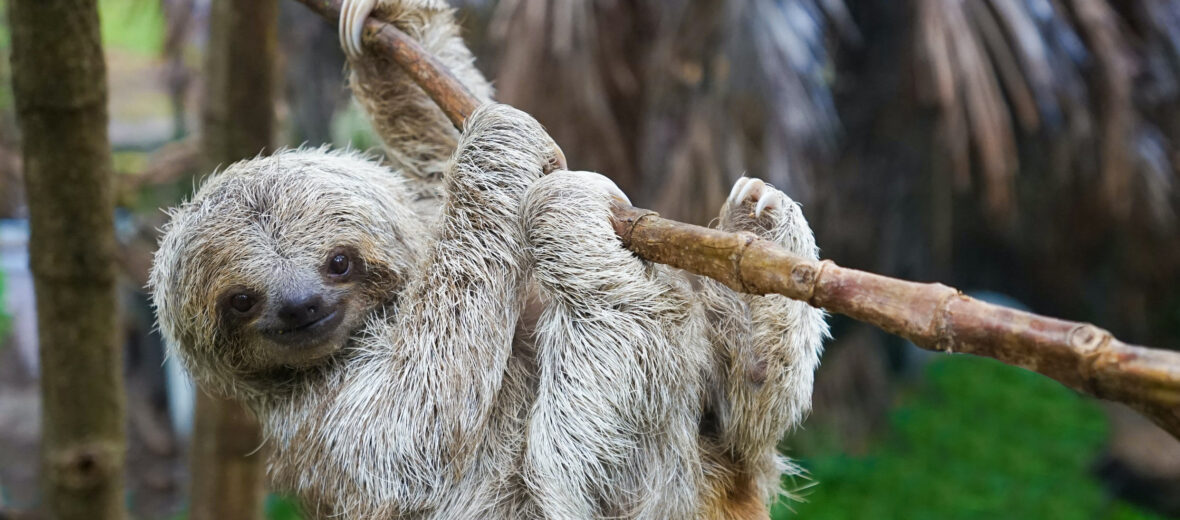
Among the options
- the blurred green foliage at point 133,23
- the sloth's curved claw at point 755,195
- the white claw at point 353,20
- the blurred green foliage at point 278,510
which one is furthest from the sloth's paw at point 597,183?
the blurred green foliage at point 278,510

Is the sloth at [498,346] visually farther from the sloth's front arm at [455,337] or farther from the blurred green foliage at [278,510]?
the blurred green foliage at [278,510]

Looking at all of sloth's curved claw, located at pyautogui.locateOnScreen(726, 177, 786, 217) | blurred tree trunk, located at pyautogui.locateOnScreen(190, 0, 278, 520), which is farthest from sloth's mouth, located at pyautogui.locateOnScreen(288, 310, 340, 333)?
sloth's curved claw, located at pyautogui.locateOnScreen(726, 177, 786, 217)

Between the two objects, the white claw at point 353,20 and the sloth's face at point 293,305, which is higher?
the white claw at point 353,20

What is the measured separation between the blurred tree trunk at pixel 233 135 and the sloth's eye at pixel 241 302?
0.99 meters

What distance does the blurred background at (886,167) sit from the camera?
6.06 metres

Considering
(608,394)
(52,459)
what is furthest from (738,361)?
(52,459)

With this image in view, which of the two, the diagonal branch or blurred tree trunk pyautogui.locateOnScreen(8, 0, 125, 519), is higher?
the diagonal branch

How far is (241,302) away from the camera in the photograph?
3.24 meters

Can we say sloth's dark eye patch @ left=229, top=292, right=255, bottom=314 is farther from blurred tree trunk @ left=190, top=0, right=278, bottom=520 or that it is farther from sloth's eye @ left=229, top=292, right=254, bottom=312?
blurred tree trunk @ left=190, top=0, right=278, bottom=520

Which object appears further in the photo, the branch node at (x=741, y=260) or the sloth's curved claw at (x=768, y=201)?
the sloth's curved claw at (x=768, y=201)

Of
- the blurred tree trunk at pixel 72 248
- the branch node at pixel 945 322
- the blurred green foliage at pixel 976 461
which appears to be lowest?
the blurred green foliage at pixel 976 461

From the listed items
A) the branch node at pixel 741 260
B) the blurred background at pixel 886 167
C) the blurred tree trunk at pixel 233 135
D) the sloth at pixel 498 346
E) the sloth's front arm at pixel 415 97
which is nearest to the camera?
the branch node at pixel 741 260

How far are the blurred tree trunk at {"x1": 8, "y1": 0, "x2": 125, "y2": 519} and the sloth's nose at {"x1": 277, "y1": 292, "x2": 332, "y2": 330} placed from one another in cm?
111

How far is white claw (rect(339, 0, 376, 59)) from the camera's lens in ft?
12.5
